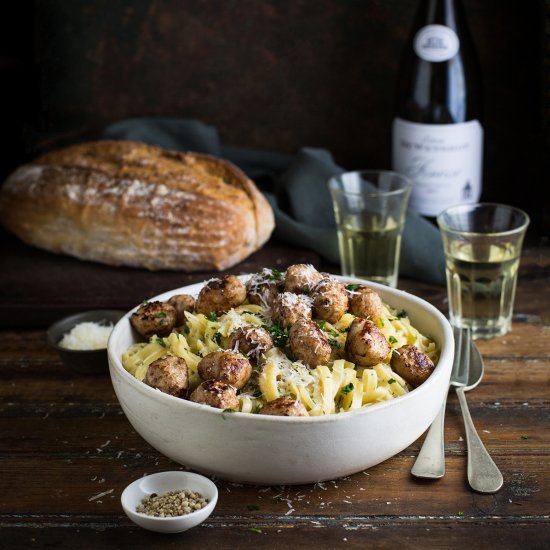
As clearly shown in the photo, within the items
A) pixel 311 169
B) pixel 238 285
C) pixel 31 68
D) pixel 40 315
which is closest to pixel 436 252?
pixel 311 169

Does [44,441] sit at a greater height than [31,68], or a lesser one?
lesser

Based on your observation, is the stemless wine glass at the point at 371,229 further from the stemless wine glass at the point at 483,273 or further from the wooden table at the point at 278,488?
the wooden table at the point at 278,488

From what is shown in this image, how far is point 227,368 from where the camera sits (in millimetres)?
1798

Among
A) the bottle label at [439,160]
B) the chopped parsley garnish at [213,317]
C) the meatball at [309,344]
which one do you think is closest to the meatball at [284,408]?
the meatball at [309,344]

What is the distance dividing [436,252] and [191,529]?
154 centimetres

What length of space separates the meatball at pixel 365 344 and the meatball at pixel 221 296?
12.8 inches

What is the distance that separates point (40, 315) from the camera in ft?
9.04

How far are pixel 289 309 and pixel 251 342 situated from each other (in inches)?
5.1

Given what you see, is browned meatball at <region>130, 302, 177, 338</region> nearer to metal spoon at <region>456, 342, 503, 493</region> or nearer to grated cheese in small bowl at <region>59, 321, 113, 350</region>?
grated cheese in small bowl at <region>59, 321, 113, 350</region>

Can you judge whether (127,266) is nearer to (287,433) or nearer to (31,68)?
(31,68)

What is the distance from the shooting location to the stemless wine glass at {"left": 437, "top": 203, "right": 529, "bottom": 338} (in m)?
2.57

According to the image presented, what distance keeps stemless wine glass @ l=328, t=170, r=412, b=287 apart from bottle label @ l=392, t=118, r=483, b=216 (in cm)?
25

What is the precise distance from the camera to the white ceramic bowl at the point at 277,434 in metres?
1.67

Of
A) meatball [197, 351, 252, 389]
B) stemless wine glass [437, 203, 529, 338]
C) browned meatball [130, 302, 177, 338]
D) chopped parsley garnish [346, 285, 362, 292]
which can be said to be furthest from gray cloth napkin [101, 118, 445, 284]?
meatball [197, 351, 252, 389]
